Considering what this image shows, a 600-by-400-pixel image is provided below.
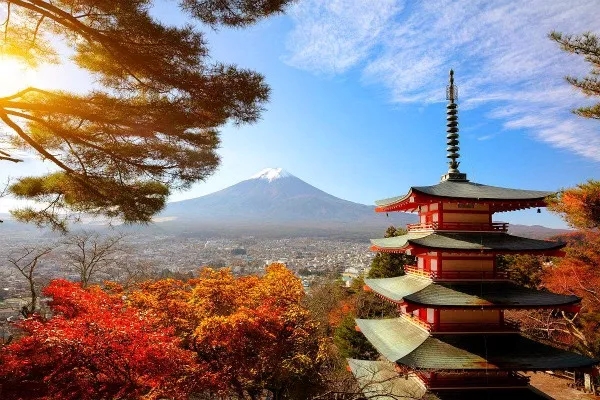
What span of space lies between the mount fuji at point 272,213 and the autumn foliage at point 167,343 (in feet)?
471

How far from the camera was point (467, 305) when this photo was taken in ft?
27.9

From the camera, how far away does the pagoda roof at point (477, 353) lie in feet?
26.8

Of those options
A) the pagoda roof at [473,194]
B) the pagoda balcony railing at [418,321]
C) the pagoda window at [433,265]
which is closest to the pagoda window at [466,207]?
the pagoda roof at [473,194]

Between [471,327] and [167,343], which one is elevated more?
[471,327]

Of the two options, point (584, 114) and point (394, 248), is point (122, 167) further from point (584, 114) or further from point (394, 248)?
point (584, 114)

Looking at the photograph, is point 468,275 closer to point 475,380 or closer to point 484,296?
point 484,296

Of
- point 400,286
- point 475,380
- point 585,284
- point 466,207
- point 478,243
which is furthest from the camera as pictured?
point 585,284

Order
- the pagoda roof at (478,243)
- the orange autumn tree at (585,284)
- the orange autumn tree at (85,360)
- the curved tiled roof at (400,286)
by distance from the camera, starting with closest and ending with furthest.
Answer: the orange autumn tree at (85,360)
the pagoda roof at (478,243)
the curved tiled roof at (400,286)
the orange autumn tree at (585,284)

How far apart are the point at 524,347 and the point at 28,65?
36.4 ft

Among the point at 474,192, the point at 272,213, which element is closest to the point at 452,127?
the point at 474,192

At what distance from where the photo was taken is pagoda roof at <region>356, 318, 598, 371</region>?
8.16 metres

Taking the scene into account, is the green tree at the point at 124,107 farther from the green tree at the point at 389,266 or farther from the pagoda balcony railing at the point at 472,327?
the green tree at the point at 389,266

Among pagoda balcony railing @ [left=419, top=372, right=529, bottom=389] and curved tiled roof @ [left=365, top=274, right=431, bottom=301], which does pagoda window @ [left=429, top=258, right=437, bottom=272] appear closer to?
curved tiled roof @ [left=365, top=274, right=431, bottom=301]

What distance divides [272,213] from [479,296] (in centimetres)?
17052
